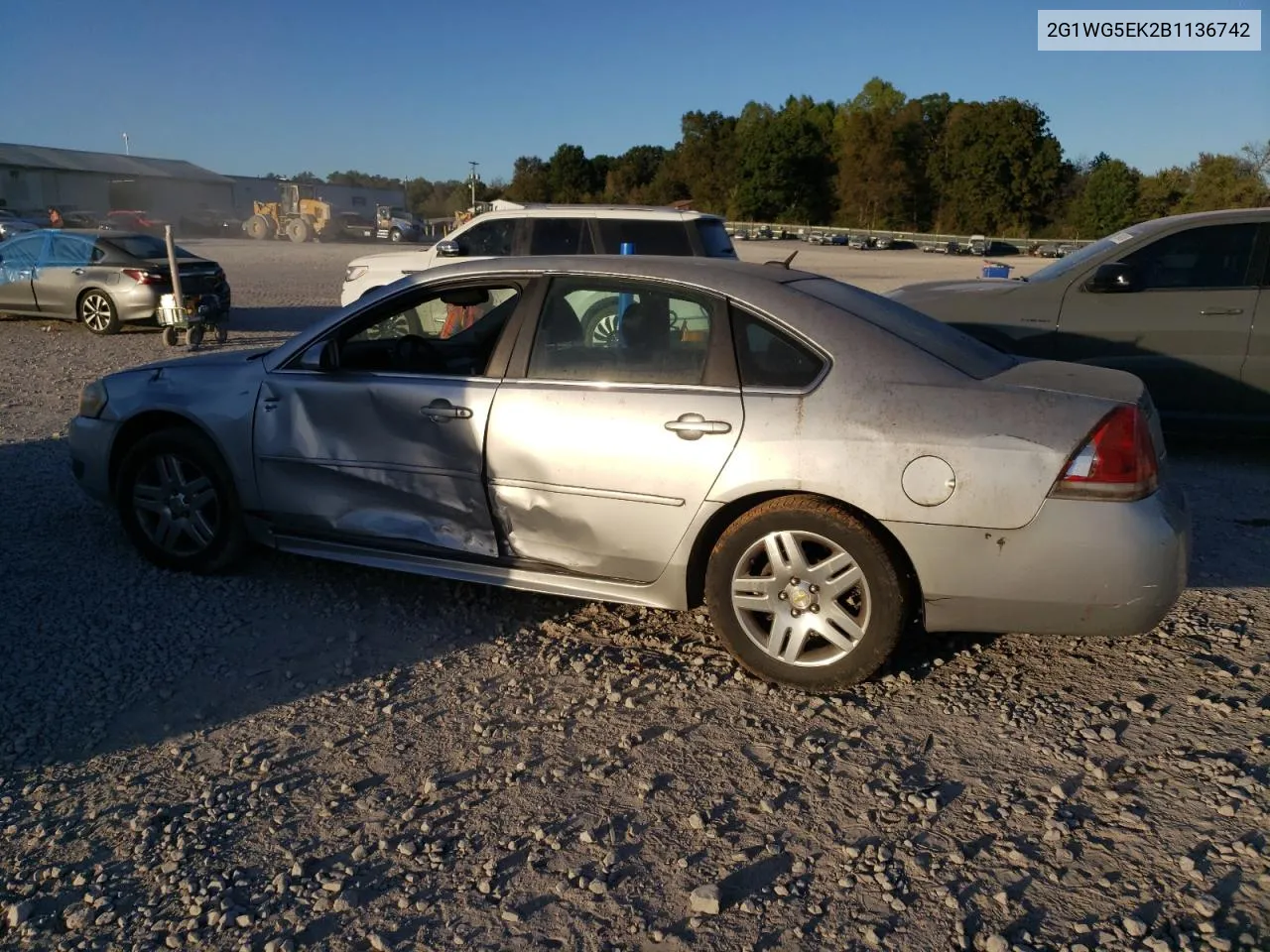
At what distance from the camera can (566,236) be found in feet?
39.1

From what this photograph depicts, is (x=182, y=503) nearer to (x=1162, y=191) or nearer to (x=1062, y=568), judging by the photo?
(x=1062, y=568)

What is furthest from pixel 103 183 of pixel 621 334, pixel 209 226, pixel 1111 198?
pixel 621 334

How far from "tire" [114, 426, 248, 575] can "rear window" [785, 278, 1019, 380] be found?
9.20 feet

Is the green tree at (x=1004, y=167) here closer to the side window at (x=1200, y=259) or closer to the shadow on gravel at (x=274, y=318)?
the shadow on gravel at (x=274, y=318)

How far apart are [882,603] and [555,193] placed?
3448 inches

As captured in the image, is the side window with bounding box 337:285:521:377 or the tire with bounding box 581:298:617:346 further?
the side window with bounding box 337:285:521:377

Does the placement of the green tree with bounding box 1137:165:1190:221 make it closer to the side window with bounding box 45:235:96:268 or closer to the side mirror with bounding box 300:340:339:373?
the side window with bounding box 45:235:96:268

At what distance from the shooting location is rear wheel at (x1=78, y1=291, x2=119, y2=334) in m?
14.3

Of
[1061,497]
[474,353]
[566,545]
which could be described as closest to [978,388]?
[1061,497]

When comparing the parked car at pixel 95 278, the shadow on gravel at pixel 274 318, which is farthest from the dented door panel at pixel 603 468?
the shadow on gravel at pixel 274 318

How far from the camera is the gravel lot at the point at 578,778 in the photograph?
266cm

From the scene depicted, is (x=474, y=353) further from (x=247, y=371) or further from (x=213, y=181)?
(x=213, y=181)


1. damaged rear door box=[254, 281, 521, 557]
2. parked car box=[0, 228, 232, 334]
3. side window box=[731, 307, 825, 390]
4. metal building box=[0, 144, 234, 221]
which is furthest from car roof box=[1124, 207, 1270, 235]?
metal building box=[0, 144, 234, 221]

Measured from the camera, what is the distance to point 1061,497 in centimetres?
353
